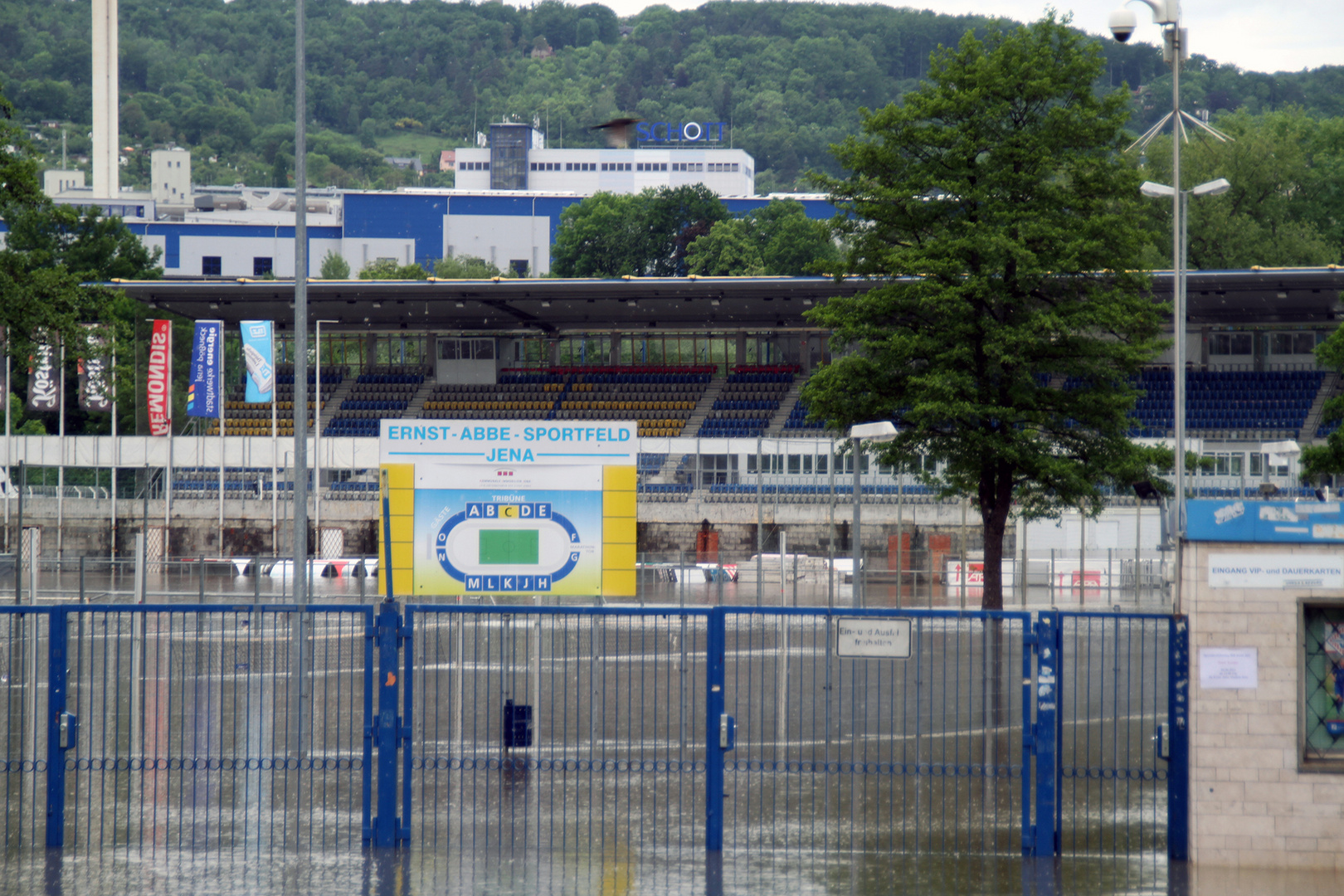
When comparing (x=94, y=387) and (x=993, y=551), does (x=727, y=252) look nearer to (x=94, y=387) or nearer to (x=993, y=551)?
(x=94, y=387)

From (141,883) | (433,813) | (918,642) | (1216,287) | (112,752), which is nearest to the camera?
(141,883)

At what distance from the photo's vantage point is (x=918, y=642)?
11.1 meters

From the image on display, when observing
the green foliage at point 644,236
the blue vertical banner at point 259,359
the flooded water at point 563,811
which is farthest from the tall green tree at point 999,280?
the green foliage at point 644,236

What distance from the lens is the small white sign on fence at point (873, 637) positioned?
10727 mm

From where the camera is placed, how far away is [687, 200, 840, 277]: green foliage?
98000 millimetres

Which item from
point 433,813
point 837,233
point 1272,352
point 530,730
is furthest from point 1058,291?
point 1272,352

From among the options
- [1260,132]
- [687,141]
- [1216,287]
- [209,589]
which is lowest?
[209,589]

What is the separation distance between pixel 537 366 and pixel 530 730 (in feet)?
157

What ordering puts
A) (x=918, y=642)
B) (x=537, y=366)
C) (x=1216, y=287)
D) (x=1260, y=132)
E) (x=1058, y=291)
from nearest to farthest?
(x=918, y=642)
(x=1058, y=291)
(x=1216, y=287)
(x=537, y=366)
(x=1260, y=132)

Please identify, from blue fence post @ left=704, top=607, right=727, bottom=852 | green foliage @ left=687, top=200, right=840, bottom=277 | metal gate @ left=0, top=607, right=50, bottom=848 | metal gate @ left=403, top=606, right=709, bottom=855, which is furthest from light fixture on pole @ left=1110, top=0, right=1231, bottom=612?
green foliage @ left=687, top=200, right=840, bottom=277

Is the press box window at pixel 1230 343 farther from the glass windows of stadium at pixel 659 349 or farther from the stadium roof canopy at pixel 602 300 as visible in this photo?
the glass windows of stadium at pixel 659 349

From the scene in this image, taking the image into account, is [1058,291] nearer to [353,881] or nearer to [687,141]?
[353,881]

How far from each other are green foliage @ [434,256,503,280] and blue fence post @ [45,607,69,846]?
10160 centimetres

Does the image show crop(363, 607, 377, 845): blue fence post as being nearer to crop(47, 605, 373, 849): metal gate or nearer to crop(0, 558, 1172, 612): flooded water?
crop(47, 605, 373, 849): metal gate
